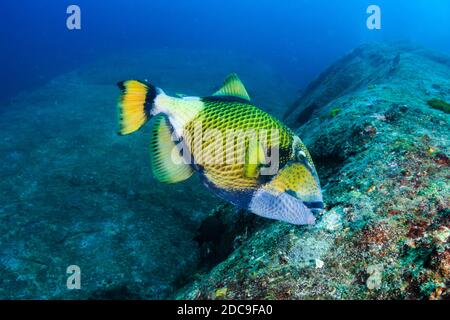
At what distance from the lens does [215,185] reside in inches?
54.4

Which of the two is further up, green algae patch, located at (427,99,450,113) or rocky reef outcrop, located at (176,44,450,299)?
green algae patch, located at (427,99,450,113)

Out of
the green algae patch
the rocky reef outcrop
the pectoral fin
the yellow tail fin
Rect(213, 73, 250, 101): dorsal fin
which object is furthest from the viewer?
the green algae patch

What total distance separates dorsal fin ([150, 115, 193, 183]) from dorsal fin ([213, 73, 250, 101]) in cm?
36

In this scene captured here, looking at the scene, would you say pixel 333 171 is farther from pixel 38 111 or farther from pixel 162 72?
pixel 162 72

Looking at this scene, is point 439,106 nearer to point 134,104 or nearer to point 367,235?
point 367,235

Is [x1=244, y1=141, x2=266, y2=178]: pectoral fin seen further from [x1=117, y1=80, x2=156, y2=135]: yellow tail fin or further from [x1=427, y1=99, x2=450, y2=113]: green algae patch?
[x1=427, y1=99, x2=450, y2=113]: green algae patch

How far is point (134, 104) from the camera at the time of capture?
4.83 feet

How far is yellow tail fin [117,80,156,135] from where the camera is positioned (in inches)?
57.2

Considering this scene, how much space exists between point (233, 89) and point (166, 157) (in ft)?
1.73

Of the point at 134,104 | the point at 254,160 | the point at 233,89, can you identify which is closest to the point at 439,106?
the point at 233,89

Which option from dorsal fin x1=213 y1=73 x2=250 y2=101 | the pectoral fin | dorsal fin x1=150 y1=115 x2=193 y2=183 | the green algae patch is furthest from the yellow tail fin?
the green algae patch

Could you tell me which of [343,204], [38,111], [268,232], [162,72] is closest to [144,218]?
[268,232]

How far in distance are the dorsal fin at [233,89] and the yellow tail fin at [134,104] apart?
0.39 meters

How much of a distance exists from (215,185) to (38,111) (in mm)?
13967
